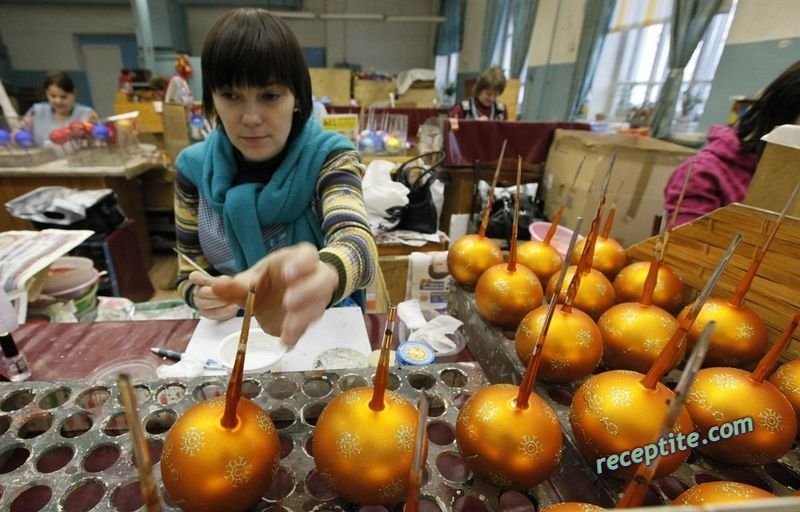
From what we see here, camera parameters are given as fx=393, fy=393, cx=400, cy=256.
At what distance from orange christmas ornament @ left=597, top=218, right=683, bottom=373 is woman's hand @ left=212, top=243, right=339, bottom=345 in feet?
1.23

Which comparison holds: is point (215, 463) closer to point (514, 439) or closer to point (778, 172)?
point (514, 439)

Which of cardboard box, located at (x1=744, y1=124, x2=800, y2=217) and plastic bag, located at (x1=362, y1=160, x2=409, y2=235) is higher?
cardboard box, located at (x1=744, y1=124, x2=800, y2=217)

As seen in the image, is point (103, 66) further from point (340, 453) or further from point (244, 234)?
point (340, 453)

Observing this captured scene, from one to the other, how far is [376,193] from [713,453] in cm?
159

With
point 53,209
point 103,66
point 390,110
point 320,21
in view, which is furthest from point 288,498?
point 103,66

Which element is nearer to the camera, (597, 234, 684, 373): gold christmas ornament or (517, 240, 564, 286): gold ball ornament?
(597, 234, 684, 373): gold christmas ornament

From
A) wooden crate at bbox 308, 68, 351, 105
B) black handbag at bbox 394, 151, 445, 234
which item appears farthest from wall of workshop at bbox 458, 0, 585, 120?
black handbag at bbox 394, 151, 445, 234

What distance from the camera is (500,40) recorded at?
22.4 ft

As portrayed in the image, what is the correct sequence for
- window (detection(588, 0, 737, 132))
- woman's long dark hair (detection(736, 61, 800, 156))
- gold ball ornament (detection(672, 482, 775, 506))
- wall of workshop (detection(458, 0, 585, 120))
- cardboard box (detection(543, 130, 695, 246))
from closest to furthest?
gold ball ornament (detection(672, 482, 775, 506)) → woman's long dark hair (detection(736, 61, 800, 156)) → cardboard box (detection(543, 130, 695, 246)) → window (detection(588, 0, 737, 132)) → wall of workshop (detection(458, 0, 585, 120))

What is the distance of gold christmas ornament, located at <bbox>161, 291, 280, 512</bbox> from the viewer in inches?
12.5

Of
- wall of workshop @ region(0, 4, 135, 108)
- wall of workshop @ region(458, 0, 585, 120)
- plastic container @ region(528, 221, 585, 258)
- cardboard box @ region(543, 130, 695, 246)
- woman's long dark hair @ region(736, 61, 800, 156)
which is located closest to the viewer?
woman's long dark hair @ region(736, 61, 800, 156)

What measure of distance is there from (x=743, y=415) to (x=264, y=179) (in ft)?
3.24

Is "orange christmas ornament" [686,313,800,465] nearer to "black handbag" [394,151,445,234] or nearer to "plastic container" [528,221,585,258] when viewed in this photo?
"plastic container" [528,221,585,258]

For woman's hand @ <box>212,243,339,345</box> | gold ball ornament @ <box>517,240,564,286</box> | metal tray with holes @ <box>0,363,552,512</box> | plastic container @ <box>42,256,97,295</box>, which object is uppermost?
woman's hand @ <box>212,243,339,345</box>
